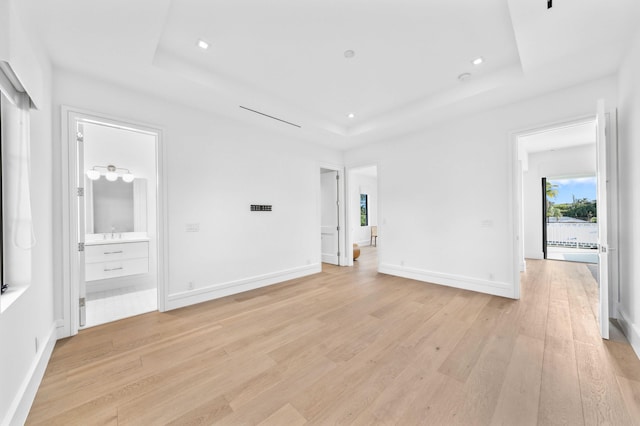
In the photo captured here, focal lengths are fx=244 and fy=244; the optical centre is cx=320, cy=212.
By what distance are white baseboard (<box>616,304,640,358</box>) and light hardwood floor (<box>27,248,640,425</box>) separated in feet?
0.24

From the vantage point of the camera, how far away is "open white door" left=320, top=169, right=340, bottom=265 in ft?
19.8

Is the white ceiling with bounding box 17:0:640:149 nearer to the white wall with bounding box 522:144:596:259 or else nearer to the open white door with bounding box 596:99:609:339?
the open white door with bounding box 596:99:609:339

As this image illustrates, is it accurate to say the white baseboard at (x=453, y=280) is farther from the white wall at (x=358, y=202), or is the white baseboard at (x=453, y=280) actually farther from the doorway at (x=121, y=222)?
the white wall at (x=358, y=202)

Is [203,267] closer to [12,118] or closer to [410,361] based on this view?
[12,118]

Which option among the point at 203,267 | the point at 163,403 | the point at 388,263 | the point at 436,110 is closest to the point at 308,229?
the point at 388,263

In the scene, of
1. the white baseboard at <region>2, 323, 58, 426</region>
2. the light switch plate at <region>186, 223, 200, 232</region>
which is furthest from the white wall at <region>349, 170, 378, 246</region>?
the white baseboard at <region>2, 323, 58, 426</region>

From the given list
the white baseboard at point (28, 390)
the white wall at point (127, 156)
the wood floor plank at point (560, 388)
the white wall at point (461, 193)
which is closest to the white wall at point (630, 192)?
the white wall at point (461, 193)

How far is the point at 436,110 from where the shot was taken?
3721 mm

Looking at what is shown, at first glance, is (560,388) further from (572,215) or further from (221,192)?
(572,215)

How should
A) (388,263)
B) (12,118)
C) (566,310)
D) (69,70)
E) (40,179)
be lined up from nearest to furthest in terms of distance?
1. (12,118)
2. (40,179)
3. (69,70)
4. (566,310)
5. (388,263)

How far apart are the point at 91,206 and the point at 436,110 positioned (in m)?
5.86

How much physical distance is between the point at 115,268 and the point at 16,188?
284cm

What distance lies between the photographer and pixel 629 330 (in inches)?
92.6

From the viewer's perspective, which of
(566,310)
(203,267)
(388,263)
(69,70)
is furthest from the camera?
(388,263)
